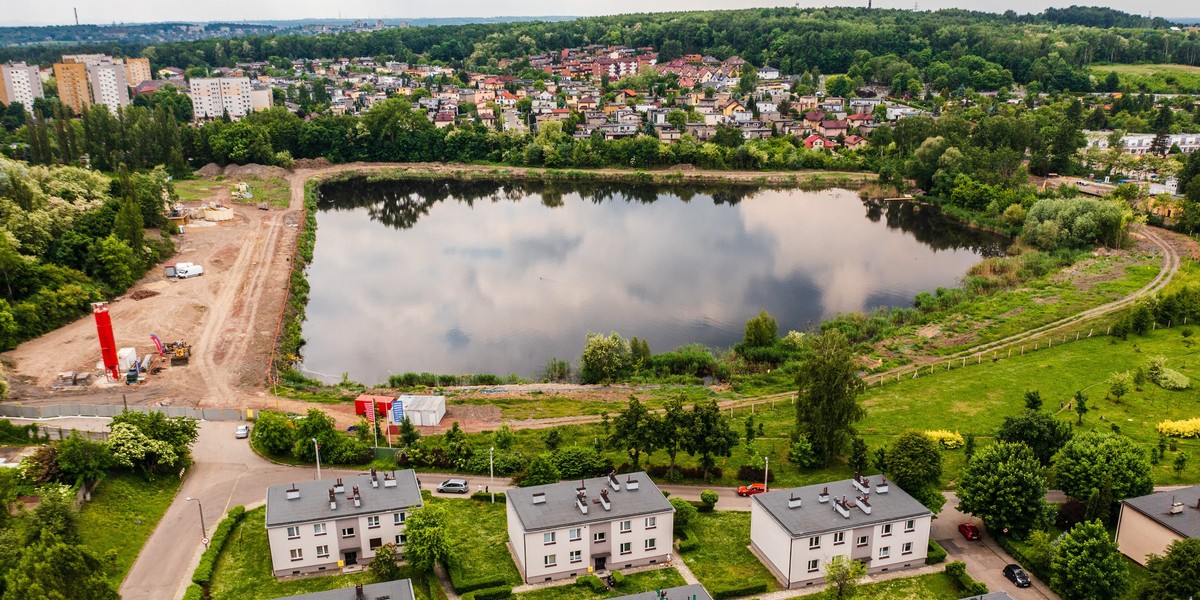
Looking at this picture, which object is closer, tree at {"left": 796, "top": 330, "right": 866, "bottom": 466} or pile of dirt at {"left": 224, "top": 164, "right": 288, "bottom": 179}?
tree at {"left": 796, "top": 330, "right": 866, "bottom": 466}

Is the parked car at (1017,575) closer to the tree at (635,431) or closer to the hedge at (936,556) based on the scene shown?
the hedge at (936,556)

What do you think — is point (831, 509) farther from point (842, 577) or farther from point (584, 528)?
point (584, 528)

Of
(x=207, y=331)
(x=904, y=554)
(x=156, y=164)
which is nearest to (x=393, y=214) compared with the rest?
(x=156, y=164)

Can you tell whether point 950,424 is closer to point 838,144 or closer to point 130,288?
point 130,288

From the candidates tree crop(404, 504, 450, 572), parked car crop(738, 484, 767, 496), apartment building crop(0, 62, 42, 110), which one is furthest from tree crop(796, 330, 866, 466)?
apartment building crop(0, 62, 42, 110)

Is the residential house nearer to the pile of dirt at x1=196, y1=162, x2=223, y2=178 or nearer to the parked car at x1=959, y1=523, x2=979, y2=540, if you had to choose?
the parked car at x1=959, y1=523, x2=979, y2=540
